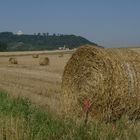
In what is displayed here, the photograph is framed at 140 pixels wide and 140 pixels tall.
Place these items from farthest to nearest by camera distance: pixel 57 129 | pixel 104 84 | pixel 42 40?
1. pixel 42 40
2. pixel 104 84
3. pixel 57 129

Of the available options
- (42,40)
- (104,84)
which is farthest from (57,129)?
(42,40)

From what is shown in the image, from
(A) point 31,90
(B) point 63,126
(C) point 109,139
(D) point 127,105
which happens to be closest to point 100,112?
(D) point 127,105

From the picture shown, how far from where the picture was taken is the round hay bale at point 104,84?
27.9 ft

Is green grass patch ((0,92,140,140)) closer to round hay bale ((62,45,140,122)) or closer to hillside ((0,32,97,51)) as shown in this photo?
round hay bale ((62,45,140,122))

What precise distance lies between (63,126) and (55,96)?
5.69 metres

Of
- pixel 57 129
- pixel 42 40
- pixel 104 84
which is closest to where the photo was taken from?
pixel 57 129

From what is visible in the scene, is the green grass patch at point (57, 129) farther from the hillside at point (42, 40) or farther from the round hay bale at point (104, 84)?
the hillside at point (42, 40)

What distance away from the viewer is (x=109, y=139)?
19.4 feet

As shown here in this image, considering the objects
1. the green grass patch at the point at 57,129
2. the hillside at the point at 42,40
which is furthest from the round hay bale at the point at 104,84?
the hillside at the point at 42,40

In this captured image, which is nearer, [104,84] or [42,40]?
[104,84]

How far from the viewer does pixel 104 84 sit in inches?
342

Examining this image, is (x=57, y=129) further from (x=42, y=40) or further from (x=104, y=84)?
(x=42, y=40)

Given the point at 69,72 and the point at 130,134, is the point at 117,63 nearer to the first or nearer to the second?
the point at 69,72

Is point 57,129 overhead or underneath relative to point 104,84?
underneath
